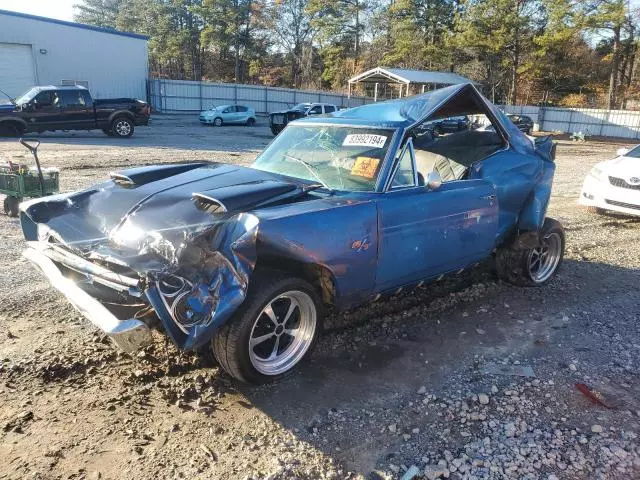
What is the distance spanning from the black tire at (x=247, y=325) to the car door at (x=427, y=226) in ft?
2.78

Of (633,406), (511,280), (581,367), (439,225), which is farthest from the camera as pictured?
(511,280)

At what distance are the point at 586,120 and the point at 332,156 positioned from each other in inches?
1395

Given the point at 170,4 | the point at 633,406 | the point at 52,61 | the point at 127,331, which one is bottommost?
the point at 633,406

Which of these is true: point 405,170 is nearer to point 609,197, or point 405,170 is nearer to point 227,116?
point 609,197

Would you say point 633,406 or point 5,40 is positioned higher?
point 5,40

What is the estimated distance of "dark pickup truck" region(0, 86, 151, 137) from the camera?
16.6 metres

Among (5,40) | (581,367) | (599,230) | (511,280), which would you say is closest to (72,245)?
(581,367)

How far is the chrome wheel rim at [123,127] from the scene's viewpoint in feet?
61.9

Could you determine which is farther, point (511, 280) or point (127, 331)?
point (511, 280)

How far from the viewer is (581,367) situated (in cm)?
370

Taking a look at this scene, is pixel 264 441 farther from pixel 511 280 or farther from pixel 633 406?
pixel 511 280

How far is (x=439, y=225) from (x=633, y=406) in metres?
1.79

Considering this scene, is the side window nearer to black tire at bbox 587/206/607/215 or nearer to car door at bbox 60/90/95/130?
black tire at bbox 587/206/607/215

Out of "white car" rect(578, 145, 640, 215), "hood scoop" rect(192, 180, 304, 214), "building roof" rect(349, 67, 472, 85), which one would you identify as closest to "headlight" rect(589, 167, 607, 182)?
"white car" rect(578, 145, 640, 215)
